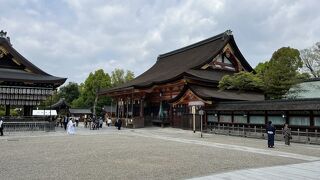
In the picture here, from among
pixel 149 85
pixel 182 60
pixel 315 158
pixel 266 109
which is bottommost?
pixel 315 158

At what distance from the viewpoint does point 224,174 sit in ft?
35.1

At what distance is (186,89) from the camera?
3462 centimetres

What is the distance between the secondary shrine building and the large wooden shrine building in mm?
10569

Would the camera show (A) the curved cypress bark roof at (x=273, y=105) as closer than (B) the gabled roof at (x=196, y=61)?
Yes

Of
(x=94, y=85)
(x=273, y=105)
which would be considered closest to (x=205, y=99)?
(x=273, y=105)

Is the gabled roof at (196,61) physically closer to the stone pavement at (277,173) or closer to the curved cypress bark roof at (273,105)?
the curved cypress bark roof at (273,105)

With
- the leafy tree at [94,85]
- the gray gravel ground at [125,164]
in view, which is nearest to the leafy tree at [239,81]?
the gray gravel ground at [125,164]

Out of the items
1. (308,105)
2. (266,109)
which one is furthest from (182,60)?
(308,105)

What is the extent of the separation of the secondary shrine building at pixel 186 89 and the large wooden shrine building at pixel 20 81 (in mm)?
10569

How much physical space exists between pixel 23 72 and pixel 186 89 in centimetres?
1679

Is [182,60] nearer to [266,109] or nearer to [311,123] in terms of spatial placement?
[266,109]

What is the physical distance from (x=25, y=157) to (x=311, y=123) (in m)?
17.7

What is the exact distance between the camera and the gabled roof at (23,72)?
3331cm

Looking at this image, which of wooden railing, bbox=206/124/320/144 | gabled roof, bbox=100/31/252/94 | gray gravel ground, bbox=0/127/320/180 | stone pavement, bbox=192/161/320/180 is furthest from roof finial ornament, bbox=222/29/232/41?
stone pavement, bbox=192/161/320/180
